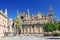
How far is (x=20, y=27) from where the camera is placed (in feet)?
225

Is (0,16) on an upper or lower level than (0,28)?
upper

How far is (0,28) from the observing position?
53.0 meters

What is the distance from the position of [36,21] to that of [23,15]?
56.4 ft

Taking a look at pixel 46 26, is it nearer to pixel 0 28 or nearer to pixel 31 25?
pixel 31 25

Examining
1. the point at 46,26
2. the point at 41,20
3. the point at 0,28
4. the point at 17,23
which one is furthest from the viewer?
the point at 41,20

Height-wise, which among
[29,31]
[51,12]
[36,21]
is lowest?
[29,31]

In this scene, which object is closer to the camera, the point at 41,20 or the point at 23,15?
the point at 41,20

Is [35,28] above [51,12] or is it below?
below

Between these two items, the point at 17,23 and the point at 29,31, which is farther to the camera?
the point at 29,31

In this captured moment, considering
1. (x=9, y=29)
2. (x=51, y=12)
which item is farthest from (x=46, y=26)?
(x=51, y=12)

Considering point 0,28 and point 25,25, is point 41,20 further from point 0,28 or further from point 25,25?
point 0,28

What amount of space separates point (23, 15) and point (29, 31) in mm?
20701

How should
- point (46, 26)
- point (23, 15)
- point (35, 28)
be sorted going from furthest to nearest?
1. point (23, 15)
2. point (35, 28)
3. point (46, 26)

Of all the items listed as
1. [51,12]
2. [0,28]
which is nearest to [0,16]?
[0,28]
